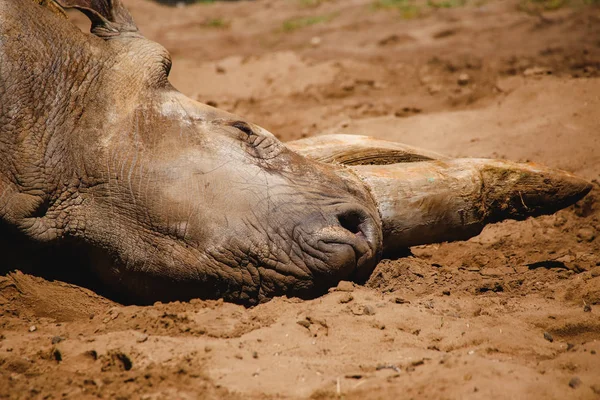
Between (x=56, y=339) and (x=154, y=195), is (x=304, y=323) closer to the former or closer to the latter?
(x=154, y=195)

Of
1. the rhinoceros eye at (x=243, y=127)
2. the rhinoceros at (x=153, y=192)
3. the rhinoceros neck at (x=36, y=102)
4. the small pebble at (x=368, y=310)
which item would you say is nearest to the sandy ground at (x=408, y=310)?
the small pebble at (x=368, y=310)

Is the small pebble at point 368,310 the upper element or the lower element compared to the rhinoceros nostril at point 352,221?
lower

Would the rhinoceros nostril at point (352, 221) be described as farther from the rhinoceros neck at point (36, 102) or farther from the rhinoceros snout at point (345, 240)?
the rhinoceros neck at point (36, 102)

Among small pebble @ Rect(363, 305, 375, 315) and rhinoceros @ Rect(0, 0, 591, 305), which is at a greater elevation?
rhinoceros @ Rect(0, 0, 591, 305)

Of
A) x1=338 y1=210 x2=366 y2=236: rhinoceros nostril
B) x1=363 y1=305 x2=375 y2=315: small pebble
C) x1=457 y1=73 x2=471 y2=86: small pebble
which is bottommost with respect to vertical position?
x1=363 y1=305 x2=375 y2=315: small pebble

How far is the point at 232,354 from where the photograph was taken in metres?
2.75

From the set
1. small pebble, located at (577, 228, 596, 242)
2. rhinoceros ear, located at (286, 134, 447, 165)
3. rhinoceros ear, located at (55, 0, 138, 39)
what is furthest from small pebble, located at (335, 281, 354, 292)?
rhinoceros ear, located at (55, 0, 138, 39)

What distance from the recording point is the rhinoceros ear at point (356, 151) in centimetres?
380

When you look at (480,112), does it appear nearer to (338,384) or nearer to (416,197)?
(416,197)

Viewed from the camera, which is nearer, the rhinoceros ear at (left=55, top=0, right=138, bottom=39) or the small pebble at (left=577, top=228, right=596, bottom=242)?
the rhinoceros ear at (left=55, top=0, right=138, bottom=39)

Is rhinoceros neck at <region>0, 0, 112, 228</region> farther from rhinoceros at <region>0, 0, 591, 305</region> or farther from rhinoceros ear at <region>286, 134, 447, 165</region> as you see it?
rhinoceros ear at <region>286, 134, 447, 165</region>

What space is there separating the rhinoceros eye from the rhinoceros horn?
384 millimetres

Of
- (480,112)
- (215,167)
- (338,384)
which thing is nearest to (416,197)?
(215,167)

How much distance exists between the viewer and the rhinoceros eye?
11.4 ft
